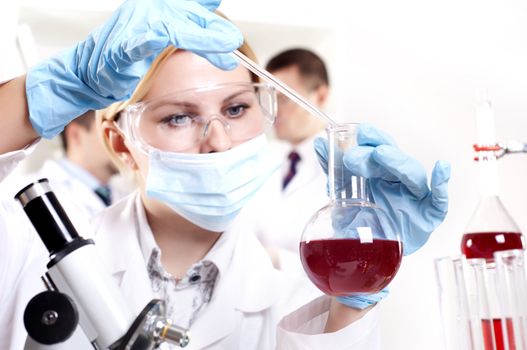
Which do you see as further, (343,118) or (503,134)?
(343,118)

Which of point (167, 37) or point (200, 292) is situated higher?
point (167, 37)

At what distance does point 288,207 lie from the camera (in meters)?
3.14

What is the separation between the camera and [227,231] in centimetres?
181

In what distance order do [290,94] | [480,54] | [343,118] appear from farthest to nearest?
[343,118] < [480,54] < [290,94]

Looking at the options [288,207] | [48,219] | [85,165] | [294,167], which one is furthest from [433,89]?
[85,165]

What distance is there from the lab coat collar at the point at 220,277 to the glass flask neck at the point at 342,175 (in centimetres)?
55

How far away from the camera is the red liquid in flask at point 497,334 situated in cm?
102

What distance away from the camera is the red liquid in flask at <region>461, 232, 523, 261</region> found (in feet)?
4.31

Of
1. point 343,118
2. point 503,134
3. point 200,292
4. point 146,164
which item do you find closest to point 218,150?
point 146,164

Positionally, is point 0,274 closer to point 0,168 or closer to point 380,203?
point 0,168

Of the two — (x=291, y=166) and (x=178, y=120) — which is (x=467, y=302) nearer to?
(x=178, y=120)

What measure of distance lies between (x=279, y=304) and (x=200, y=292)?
20 cm

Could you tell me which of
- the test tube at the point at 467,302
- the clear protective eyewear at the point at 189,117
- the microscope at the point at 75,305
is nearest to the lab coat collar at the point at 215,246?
the clear protective eyewear at the point at 189,117

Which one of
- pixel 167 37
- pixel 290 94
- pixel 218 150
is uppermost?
pixel 167 37
